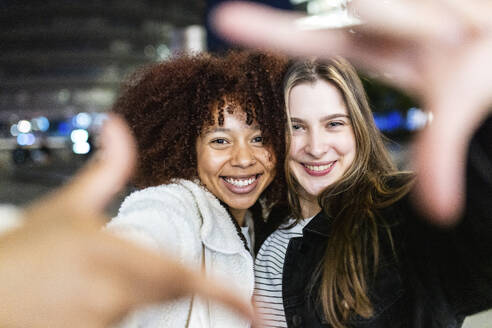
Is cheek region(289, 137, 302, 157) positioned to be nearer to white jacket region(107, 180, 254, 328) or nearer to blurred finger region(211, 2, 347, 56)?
white jacket region(107, 180, 254, 328)

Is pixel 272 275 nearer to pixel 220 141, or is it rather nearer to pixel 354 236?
pixel 354 236

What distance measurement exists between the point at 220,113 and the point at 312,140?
48 cm

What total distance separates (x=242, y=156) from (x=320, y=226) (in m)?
0.55

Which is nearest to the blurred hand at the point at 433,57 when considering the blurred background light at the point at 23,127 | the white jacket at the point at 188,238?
the white jacket at the point at 188,238

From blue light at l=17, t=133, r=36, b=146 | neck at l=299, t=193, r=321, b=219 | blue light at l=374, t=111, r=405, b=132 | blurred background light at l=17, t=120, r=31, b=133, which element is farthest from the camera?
blurred background light at l=17, t=120, r=31, b=133

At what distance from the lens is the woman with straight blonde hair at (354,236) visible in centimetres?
117

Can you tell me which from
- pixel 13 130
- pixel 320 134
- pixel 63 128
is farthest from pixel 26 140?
pixel 320 134

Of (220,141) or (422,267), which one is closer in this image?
(422,267)

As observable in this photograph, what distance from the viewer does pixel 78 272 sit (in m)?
0.54

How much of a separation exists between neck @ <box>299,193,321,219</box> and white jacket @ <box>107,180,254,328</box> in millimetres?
413

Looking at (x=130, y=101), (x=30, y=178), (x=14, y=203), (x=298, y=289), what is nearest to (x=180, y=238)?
(x=298, y=289)

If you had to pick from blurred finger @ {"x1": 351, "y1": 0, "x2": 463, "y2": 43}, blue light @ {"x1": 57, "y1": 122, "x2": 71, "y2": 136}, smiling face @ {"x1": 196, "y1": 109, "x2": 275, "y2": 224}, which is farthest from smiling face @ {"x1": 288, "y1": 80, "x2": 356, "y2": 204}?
blue light @ {"x1": 57, "y1": 122, "x2": 71, "y2": 136}

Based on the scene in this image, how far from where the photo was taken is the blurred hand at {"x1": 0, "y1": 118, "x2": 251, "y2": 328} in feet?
1.66

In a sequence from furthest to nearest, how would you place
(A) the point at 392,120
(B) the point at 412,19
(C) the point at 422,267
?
(A) the point at 392,120
(C) the point at 422,267
(B) the point at 412,19
